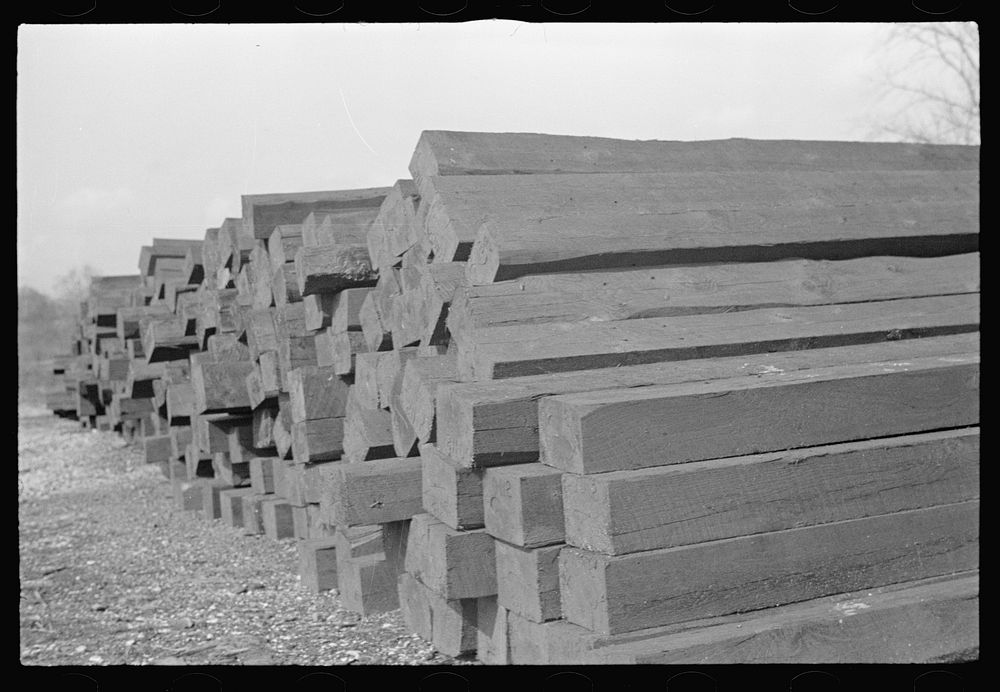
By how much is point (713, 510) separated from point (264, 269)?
11.4 feet

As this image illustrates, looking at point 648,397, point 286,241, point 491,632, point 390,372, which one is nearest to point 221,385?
point 286,241

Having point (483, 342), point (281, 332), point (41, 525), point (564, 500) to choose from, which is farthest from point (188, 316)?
point (564, 500)

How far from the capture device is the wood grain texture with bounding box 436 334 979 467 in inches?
117

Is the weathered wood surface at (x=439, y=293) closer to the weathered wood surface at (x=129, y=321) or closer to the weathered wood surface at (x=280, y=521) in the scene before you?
the weathered wood surface at (x=280, y=521)

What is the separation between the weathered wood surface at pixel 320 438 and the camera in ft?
16.4

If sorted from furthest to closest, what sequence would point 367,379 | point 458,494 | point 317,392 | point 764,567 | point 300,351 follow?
point 300,351, point 317,392, point 367,379, point 458,494, point 764,567

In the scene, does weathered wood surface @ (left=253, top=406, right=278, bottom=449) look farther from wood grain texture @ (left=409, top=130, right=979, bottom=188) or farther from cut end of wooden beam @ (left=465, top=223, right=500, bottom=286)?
cut end of wooden beam @ (left=465, top=223, right=500, bottom=286)

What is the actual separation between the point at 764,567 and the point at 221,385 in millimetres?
3891

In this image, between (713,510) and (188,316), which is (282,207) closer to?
(188,316)

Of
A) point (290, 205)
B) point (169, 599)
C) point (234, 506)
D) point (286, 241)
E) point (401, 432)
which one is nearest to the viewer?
point (401, 432)

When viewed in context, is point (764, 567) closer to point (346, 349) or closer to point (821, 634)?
point (821, 634)

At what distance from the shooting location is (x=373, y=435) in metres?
4.10

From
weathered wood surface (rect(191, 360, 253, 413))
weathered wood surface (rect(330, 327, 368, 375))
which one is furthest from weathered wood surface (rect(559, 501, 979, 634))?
weathered wood surface (rect(191, 360, 253, 413))
